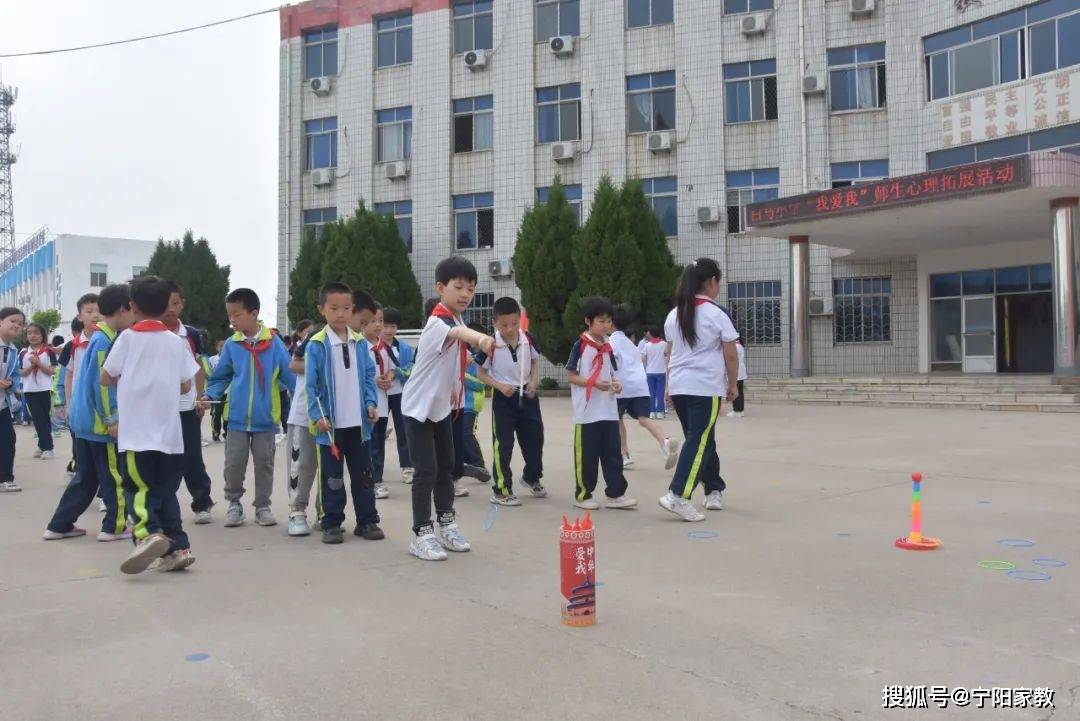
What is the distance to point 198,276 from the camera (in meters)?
34.8

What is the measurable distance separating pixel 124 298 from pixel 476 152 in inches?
964

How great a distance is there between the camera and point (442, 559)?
5395 mm

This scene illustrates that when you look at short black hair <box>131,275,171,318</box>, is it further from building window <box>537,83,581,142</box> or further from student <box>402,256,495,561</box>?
building window <box>537,83,581,142</box>

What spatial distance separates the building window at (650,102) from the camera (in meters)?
27.3

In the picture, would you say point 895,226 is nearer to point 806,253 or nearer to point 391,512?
point 806,253

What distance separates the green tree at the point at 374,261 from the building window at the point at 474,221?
76.0 inches

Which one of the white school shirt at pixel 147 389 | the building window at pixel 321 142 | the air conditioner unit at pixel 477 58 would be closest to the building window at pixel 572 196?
the air conditioner unit at pixel 477 58

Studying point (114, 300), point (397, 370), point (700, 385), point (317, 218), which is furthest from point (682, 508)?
point (317, 218)

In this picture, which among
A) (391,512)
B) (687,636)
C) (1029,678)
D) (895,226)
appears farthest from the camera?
(895,226)

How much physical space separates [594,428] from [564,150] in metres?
22.0

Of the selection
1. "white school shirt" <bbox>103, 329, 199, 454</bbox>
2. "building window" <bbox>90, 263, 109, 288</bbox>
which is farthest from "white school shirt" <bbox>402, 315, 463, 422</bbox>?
"building window" <bbox>90, 263, 109, 288</bbox>

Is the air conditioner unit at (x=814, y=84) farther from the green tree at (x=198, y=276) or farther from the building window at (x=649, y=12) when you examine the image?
the green tree at (x=198, y=276)

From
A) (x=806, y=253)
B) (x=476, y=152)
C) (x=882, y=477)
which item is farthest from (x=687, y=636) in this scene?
(x=476, y=152)

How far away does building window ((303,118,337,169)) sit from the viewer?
32406 millimetres
